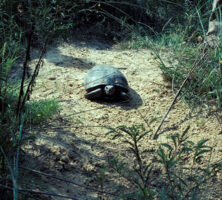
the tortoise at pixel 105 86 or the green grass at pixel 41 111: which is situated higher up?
the green grass at pixel 41 111

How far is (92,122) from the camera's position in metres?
3.13

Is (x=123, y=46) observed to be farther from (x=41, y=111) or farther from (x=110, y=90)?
(x=41, y=111)

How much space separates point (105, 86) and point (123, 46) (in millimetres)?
1846

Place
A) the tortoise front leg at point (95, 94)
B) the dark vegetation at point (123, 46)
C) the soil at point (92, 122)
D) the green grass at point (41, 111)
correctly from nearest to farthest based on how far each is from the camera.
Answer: the dark vegetation at point (123, 46), the soil at point (92, 122), the green grass at point (41, 111), the tortoise front leg at point (95, 94)

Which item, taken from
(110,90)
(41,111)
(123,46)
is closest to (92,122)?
(41,111)

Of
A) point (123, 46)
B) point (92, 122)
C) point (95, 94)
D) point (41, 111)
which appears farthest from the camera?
point (123, 46)

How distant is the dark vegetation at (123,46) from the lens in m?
1.60

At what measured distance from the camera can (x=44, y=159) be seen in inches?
89.6

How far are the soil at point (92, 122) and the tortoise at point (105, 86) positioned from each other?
5.0 inches

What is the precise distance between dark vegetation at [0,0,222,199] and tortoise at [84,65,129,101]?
66 cm

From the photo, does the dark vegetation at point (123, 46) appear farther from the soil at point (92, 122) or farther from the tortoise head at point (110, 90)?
the tortoise head at point (110, 90)

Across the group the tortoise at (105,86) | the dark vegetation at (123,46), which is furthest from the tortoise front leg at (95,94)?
the dark vegetation at (123,46)

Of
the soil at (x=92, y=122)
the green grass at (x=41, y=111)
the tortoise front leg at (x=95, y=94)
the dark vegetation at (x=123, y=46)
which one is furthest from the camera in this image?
the tortoise front leg at (x=95, y=94)

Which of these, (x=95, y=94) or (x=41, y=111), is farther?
(x=95, y=94)
